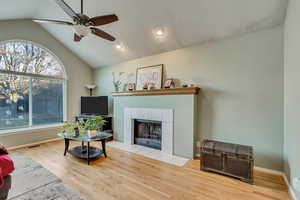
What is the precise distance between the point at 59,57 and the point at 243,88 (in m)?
5.24

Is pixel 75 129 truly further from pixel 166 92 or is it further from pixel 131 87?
pixel 166 92

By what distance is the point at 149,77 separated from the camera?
13.6ft

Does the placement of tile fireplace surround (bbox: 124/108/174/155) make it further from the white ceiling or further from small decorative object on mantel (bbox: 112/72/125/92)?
the white ceiling

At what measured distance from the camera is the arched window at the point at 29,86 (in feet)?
12.8

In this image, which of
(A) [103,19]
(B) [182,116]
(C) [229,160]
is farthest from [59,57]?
(C) [229,160]

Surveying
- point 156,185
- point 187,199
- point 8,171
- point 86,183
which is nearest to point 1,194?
point 8,171

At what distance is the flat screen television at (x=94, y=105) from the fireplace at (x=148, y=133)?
1.29 m

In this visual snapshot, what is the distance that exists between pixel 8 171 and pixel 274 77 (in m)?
4.16

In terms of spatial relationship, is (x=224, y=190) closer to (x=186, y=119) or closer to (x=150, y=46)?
(x=186, y=119)

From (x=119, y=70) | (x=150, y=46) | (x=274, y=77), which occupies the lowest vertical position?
(x=274, y=77)

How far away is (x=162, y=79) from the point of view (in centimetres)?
393

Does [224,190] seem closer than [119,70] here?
Yes

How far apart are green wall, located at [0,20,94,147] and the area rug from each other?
1570 mm

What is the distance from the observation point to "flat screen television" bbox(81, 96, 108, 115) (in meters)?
4.93
